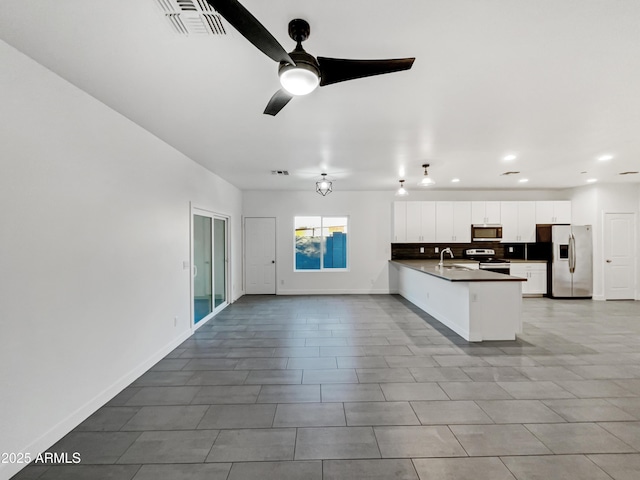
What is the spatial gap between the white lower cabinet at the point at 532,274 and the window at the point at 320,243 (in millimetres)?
4027

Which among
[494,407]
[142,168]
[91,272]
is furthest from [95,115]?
[494,407]

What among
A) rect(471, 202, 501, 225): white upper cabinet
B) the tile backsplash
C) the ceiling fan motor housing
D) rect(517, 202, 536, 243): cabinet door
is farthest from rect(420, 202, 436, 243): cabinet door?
the ceiling fan motor housing

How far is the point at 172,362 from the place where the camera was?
348 centimetres

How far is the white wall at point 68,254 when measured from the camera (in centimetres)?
A: 187

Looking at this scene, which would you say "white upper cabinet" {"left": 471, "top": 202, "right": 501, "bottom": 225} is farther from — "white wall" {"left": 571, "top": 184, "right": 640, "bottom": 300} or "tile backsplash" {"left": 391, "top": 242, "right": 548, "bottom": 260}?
"white wall" {"left": 571, "top": 184, "right": 640, "bottom": 300}

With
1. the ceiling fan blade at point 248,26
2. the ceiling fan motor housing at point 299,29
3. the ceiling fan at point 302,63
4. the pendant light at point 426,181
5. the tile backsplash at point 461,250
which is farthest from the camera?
the tile backsplash at point 461,250

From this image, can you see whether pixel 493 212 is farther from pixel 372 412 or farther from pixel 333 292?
pixel 372 412

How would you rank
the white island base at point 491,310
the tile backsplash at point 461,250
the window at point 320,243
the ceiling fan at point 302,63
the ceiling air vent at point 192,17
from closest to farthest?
the ceiling fan at point 302,63
the ceiling air vent at point 192,17
the white island base at point 491,310
the tile backsplash at point 461,250
the window at point 320,243

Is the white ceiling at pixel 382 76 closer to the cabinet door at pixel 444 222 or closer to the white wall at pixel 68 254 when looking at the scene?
the white wall at pixel 68 254

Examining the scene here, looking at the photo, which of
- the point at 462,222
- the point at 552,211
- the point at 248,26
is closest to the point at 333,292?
the point at 462,222

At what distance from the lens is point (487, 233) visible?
7199mm

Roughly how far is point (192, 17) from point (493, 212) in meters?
7.41

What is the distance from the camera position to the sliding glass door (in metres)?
4.78

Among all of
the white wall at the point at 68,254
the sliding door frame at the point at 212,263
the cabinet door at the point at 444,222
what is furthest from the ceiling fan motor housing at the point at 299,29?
the cabinet door at the point at 444,222
